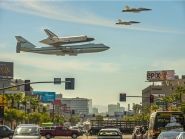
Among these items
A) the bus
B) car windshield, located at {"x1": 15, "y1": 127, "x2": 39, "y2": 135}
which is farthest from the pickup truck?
the bus

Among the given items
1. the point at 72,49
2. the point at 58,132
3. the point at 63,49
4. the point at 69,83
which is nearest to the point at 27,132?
the point at 69,83

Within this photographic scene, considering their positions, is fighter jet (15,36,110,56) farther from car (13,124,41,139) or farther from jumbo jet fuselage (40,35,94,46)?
car (13,124,41,139)

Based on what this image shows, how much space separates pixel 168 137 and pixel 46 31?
10970 cm

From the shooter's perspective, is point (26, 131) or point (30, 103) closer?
point (26, 131)

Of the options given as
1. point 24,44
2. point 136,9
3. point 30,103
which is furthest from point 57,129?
point 30,103

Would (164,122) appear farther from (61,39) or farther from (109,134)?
(61,39)

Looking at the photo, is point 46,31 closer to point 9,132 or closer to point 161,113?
point 9,132

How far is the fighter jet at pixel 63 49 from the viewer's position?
124375 mm

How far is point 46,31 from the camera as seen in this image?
13500 cm

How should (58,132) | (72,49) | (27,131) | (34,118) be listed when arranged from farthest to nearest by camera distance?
(34,118), (72,49), (58,132), (27,131)

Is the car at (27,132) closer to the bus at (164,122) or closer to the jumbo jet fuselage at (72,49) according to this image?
the bus at (164,122)

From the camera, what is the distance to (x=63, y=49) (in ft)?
431

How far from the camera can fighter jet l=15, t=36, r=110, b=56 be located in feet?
408

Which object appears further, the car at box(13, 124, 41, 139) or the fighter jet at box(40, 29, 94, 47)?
the fighter jet at box(40, 29, 94, 47)
